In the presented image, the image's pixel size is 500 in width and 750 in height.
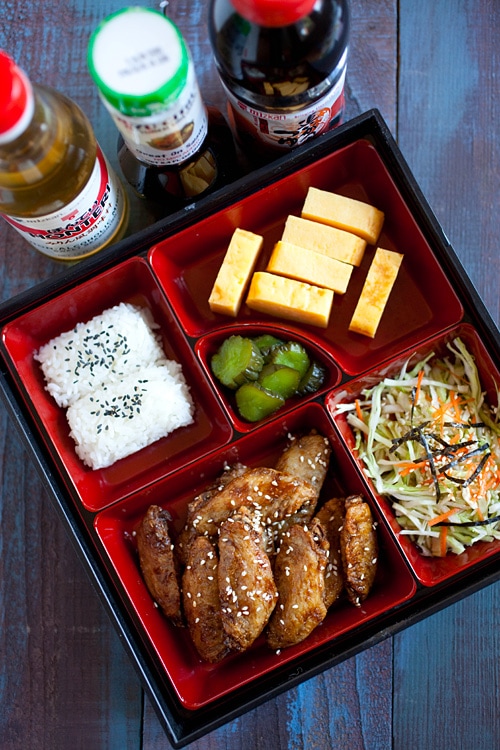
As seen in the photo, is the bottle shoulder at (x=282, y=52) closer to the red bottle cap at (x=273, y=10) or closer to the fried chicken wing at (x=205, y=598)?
the red bottle cap at (x=273, y=10)

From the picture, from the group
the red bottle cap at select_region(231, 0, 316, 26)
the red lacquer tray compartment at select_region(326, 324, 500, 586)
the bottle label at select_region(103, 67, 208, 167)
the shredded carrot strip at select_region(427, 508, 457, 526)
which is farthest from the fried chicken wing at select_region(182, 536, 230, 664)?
the red bottle cap at select_region(231, 0, 316, 26)

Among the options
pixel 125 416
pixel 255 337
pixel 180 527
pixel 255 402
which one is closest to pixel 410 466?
pixel 255 402

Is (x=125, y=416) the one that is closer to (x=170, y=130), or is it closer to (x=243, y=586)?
(x=243, y=586)

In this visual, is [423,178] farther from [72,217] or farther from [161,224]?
[72,217]

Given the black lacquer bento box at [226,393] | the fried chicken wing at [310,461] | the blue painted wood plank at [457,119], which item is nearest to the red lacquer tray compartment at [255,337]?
the black lacquer bento box at [226,393]

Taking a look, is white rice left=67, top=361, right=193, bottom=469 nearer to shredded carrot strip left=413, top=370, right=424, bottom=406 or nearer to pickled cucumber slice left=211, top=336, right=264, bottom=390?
pickled cucumber slice left=211, top=336, right=264, bottom=390

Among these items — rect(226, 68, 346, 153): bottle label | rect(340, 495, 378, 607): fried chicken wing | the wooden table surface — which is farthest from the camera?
the wooden table surface
